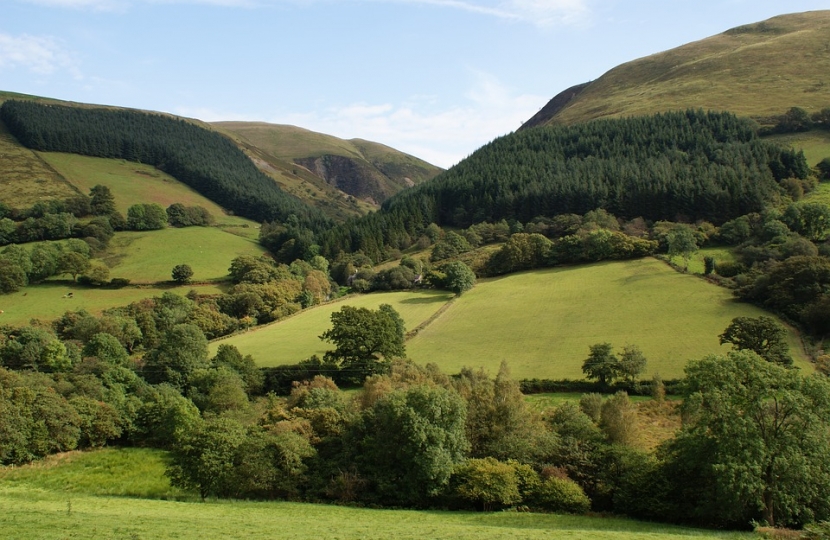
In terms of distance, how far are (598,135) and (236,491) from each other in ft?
534

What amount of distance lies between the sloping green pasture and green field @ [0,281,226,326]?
53230 mm

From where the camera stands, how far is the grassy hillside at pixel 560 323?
6125 centimetres

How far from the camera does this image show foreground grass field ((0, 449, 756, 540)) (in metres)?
22.0

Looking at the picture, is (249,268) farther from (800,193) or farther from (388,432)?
(800,193)

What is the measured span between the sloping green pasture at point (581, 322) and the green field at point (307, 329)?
4.95 metres

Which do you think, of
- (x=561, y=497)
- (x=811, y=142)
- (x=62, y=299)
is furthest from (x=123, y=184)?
(x=811, y=142)

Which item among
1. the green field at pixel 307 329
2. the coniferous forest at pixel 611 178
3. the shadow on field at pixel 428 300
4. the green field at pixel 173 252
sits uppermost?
the coniferous forest at pixel 611 178

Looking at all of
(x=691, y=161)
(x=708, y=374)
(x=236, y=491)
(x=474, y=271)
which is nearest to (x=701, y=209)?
(x=691, y=161)

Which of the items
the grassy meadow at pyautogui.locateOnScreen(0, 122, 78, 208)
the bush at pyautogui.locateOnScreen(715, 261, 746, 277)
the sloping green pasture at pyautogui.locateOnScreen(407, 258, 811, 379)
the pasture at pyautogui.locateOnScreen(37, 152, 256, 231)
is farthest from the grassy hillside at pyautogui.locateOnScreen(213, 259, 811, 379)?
the pasture at pyautogui.locateOnScreen(37, 152, 256, 231)

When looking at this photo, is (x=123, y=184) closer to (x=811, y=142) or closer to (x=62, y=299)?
(x=62, y=299)

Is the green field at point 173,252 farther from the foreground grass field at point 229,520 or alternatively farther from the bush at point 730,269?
the bush at point 730,269

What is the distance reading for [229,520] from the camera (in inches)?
1029

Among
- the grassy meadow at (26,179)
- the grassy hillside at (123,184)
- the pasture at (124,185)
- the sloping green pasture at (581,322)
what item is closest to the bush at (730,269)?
the sloping green pasture at (581,322)

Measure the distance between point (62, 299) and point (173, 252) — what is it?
32527 mm
